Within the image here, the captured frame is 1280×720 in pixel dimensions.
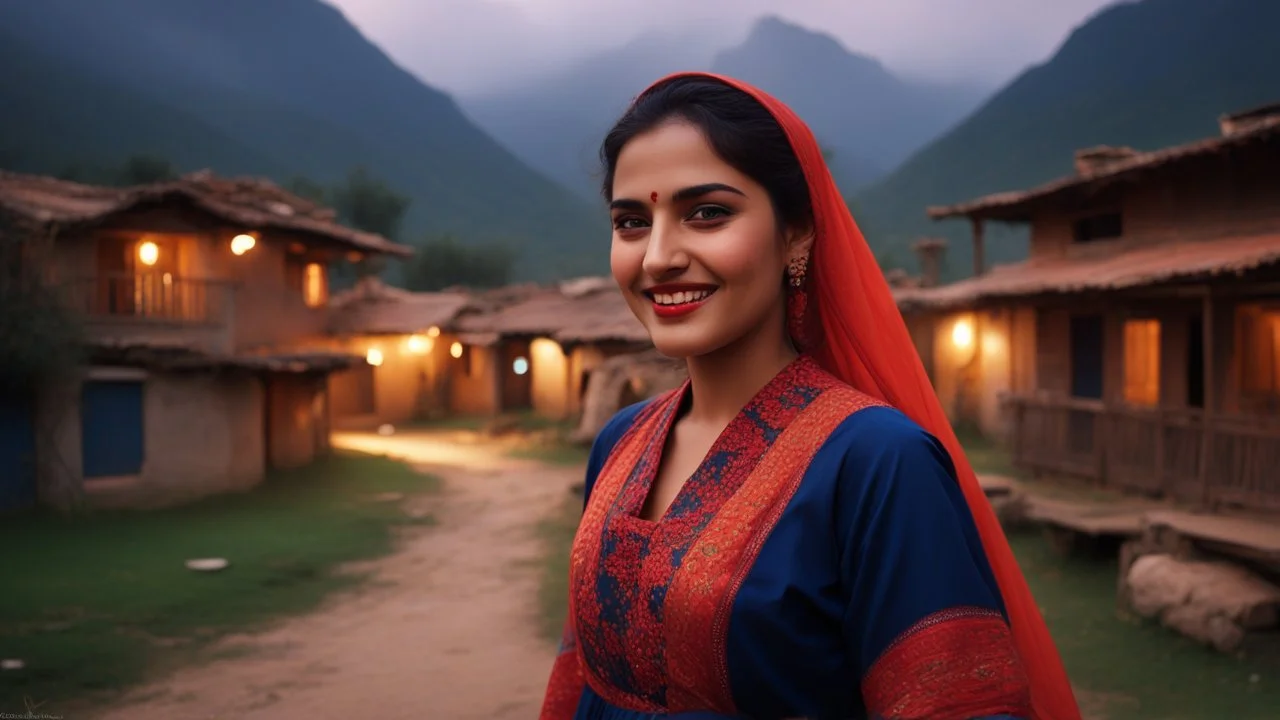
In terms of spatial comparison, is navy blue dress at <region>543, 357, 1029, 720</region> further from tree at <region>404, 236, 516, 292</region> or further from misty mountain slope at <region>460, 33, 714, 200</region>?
misty mountain slope at <region>460, 33, 714, 200</region>

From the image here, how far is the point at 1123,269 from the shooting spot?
12.3m

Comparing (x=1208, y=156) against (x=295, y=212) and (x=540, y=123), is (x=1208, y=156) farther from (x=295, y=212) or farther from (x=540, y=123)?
(x=540, y=123)

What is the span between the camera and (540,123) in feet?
567

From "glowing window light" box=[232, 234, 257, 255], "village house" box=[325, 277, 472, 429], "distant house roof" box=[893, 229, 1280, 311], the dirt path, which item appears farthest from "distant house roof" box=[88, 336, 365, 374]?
"distant house roof" box=[893, 229, 1280, 311]

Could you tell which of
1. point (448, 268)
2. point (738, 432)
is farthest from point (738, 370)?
point (448, 268)

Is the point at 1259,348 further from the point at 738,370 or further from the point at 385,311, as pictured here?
the point at 385,311

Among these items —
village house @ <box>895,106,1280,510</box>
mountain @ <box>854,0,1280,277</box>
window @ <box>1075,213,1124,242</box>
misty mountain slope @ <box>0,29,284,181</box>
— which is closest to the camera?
village house @ <box>895,106,1280,510</box>

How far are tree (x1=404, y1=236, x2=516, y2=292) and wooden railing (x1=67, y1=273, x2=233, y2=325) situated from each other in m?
27.3

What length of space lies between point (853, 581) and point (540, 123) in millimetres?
179149

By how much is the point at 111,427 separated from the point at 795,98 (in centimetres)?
17233

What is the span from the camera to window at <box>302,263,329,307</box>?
20062 mm

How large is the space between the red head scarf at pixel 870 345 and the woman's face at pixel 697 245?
0.10 m

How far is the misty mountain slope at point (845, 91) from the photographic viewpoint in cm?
16625

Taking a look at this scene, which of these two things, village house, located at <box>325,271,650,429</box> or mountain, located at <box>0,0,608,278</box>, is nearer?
village house, located at <box>325,271,650,429</box>
